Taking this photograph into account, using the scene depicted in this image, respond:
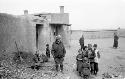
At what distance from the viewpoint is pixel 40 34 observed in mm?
15539

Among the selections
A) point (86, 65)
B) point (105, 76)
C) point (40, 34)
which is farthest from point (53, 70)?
point (40, 34)

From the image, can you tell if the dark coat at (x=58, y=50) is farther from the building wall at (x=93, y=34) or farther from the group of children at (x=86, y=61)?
the building wall at (x=93, y=34)

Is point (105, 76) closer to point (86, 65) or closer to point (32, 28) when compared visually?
point (86, 65)

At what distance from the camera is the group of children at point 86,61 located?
840 cm

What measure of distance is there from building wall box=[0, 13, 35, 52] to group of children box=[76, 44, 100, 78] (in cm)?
398

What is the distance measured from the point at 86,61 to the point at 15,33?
4.75m

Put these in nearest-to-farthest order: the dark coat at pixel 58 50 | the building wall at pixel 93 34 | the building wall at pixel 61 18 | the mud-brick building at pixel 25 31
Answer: the dark coat at pixel 58 50, the mud-brick building at pixel 25 31, the building wall at pixel 61 18, the building wall at pixel 93 34

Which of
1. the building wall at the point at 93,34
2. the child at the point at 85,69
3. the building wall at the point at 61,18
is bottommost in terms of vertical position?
the child at the point at 85,69

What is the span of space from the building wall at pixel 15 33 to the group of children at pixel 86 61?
3984 mm

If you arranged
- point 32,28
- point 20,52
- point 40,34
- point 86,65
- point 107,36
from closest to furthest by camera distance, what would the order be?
point 86,65 < point 20,52 < point 32,28 < point 40,34 < point 107,36

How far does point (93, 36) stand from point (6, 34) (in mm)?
34449

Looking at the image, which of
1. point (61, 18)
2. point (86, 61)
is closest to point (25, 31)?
point (86, 61)

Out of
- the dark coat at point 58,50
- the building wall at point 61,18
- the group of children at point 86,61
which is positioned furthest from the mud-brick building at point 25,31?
the building wall at point 61,18

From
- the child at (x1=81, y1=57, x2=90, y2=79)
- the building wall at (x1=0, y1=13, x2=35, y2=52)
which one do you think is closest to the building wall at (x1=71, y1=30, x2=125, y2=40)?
the building wall at (x1=0, y1=13, x2=35, y2=52)
